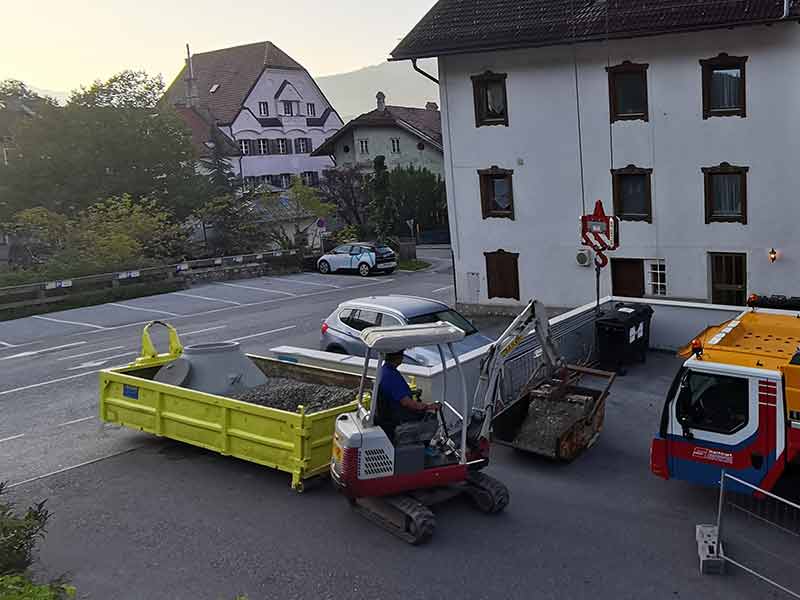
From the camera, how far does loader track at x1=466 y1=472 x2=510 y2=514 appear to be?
9.77m

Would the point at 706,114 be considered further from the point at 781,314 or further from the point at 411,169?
the point at 411,169

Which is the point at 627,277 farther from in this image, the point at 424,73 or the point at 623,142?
the point at 424,73

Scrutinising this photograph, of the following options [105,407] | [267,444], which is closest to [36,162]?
[105,407]

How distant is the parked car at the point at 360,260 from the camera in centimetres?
3719

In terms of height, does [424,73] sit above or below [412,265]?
above

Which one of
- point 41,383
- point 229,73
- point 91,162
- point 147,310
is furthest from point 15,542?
point 229,73

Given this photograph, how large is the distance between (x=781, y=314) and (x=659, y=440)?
349cm

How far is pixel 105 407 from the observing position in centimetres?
1290

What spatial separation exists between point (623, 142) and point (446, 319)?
967 centimetres

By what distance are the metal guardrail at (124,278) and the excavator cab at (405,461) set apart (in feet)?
73.4

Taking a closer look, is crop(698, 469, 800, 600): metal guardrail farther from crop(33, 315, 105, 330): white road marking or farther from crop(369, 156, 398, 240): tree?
crop(369, 156, 398, 240): tree

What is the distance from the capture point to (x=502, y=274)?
2550cm

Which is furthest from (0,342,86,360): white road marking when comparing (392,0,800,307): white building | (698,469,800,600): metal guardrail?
(698,469,800,600): metal guardrail

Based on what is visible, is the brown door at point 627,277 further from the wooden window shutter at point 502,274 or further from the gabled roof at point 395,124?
the gabled roof at point 395,124
